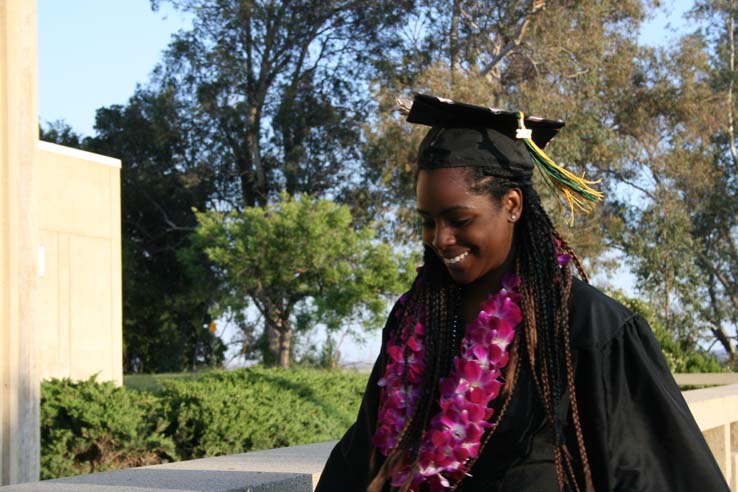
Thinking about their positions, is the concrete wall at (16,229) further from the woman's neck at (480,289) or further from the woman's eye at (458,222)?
the woman's eye at (458,222)

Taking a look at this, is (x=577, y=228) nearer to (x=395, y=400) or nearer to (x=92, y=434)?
(x=92, y=434)

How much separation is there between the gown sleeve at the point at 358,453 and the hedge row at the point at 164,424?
4.78 m

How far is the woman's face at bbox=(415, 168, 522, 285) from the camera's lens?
7.61 ft

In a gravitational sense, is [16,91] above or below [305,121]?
below

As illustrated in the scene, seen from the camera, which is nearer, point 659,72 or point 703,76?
point 659,72

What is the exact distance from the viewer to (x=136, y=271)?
2750 centimetres

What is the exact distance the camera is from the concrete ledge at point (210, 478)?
9.59ft

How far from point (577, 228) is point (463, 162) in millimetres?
21679

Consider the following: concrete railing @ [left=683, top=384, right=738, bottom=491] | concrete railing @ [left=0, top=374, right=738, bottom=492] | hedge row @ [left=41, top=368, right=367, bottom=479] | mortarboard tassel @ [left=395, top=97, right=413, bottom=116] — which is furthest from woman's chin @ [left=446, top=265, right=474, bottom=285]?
hedge row @ [left=41, top=368, right=367, bottom=479]

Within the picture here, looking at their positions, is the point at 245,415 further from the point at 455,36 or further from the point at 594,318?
the point at 455,36

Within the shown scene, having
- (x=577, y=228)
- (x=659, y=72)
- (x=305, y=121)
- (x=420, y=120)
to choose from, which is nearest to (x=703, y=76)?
(x=659, y=72)

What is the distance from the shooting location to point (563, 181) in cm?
258

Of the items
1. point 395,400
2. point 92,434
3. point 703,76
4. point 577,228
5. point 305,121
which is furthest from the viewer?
point 305,121

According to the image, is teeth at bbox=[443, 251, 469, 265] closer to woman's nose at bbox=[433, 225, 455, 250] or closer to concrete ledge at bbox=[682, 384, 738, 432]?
woman's nose at bbox=[433, 225, 455, 250]
